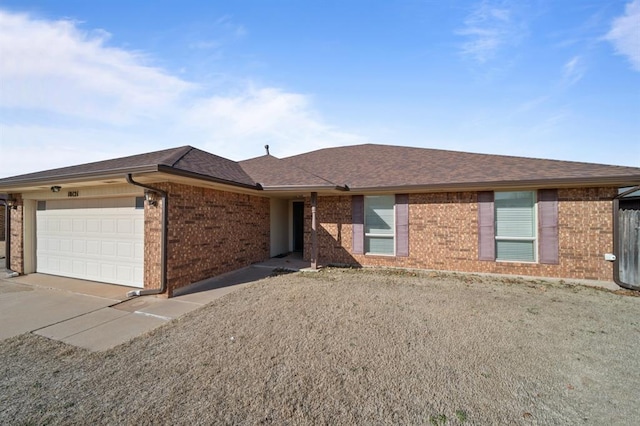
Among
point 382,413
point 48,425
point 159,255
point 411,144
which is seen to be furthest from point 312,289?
point 411,144

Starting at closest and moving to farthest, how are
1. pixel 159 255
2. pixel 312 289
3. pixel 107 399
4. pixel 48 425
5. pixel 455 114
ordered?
pixel 48 425 < pixel 107 399 < pixel 159 255 < pixel 312 289 < pixel 455 114

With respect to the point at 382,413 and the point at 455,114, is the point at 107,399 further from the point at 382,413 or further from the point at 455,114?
the point at 455,114

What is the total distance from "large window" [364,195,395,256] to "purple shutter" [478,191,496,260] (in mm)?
2483

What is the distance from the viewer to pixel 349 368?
3277 mm

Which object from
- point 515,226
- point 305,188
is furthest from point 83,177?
point 515,226

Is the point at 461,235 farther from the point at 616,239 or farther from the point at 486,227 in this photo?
the point at 616,239

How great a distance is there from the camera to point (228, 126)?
10539 mm

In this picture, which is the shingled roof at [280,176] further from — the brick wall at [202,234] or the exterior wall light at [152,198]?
the exterior wall light at [152,198]

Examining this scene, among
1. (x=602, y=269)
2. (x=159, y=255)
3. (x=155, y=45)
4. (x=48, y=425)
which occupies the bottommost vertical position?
(x=48, y=425)

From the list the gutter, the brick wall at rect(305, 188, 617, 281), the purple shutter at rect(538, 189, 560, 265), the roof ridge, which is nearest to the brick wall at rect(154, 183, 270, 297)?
the roof ridge

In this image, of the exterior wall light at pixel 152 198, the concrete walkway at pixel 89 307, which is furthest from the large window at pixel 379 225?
the exterior wall light at pixel 152 198

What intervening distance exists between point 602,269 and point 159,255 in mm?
11067

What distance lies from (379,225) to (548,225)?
14.9 feet

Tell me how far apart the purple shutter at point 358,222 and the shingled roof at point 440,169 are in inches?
26.0
